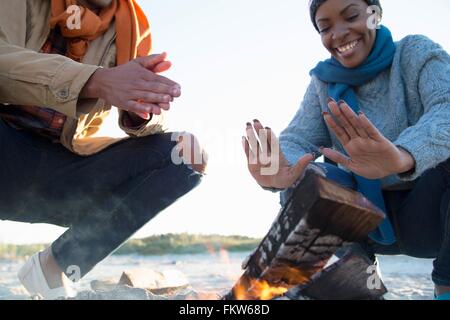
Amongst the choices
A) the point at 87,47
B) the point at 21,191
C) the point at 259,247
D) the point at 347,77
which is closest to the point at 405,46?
the point at 347,77

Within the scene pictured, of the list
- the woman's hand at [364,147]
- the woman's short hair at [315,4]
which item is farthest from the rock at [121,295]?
the woman's short hair at [315,4]

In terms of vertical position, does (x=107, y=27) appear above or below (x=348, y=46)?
above

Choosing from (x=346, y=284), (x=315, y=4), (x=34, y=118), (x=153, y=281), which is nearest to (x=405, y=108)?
(x=315, y=4)

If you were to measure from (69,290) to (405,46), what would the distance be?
2044 mm

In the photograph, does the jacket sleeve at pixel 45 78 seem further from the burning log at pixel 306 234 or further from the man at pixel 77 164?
the burning log at pixel 306 234

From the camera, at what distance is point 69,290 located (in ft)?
7.68

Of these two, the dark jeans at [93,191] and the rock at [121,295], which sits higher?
the dark jeans at [93,191]

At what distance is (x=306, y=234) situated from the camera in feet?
4.67

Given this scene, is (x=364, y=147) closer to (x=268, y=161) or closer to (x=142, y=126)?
(x=268, y=161)

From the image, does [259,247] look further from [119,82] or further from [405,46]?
[405,46]

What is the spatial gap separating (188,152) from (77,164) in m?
0.56

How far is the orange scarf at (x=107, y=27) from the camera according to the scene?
2.38 metres

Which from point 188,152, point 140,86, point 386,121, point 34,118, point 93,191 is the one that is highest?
point 140,86

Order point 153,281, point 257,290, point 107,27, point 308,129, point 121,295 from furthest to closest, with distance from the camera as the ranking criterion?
point 153,281 → point 121,295 → point 107,27 → point 308,129 → point 257,290
